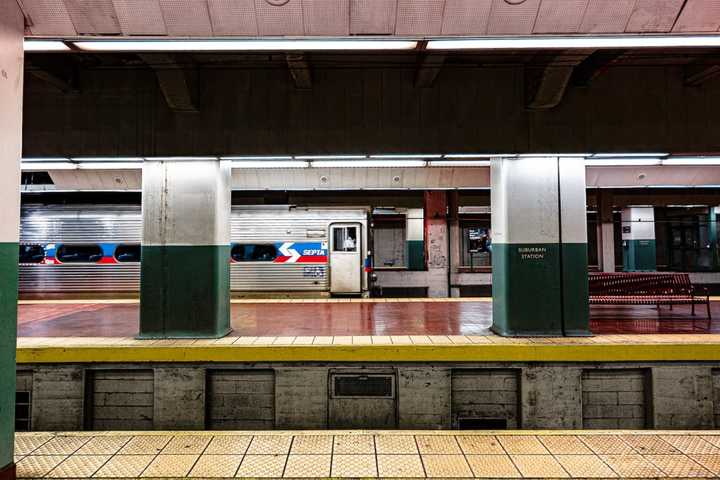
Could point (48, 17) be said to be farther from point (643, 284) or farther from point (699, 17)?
point (643, 284)

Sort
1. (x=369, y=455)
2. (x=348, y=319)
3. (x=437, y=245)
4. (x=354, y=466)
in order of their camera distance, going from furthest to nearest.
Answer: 1. (x=437, y=245)
2. (x=348, y=319)
3. (x=369, y=455)
4. (x=354, y=466)

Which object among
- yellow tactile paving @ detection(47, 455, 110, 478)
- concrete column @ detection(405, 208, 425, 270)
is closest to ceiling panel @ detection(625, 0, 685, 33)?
yellow tactile paving @ detection(47, 455, 110, 478)

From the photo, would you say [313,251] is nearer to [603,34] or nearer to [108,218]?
[108,218]

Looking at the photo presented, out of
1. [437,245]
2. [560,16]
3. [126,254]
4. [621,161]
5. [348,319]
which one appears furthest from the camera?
[437,245]

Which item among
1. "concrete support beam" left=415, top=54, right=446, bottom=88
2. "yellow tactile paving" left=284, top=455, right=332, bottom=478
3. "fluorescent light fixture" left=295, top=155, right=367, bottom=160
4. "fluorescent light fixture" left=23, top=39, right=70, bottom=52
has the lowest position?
"yellow tactile paving" left=284, top=455, right=332, bottom=478

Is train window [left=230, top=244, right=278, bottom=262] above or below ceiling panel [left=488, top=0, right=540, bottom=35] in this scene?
below

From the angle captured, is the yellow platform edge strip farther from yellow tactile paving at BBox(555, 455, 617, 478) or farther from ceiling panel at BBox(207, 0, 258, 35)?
ceiling panel at BBox(207, 0, 258, 35)

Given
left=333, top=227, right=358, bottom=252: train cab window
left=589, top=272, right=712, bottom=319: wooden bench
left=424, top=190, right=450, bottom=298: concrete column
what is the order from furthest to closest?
left=424, top=190, right=450, bottom=298: concrete column
left=333, top=227, right=358, bottom=252: train cab window
left=589, top=272, right=712, bottom=319: wooden bench

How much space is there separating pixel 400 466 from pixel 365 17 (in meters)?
3.59

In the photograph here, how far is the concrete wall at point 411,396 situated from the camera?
476cm

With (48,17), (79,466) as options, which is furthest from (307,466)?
(48,17)

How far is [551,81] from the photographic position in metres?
5.41

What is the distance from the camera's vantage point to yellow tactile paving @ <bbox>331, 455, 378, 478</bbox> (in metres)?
3.40

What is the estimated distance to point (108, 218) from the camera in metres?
10.1
